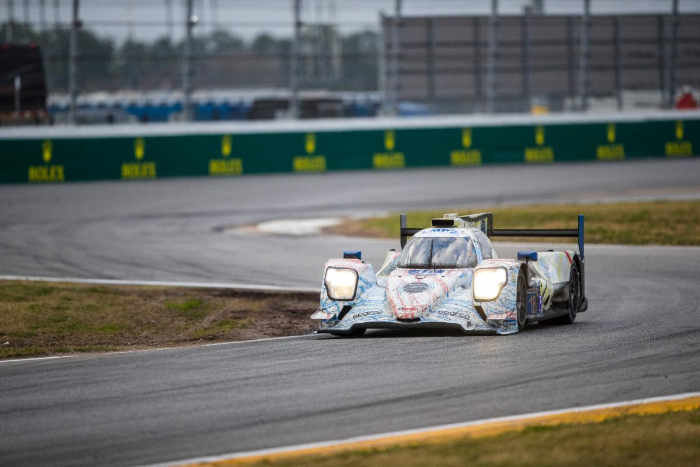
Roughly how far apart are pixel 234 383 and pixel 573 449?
3353 mm

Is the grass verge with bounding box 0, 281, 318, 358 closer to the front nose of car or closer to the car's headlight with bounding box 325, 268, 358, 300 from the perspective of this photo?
the car's headlight with bounding box 325, 268, 358, 300

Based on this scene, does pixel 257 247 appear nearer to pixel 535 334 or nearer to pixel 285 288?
pixel 285 288

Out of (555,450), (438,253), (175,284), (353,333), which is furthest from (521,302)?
(175,284)

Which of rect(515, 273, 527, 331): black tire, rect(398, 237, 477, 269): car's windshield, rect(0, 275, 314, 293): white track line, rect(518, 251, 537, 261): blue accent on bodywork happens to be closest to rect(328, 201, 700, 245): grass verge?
rect(0, 275, 314, 293): white track line

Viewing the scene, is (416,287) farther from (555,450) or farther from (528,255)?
(555,450)

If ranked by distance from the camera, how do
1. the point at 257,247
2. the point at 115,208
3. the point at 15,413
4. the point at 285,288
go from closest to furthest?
the point at 15,413
the point at 285,288
the point at 257,247
the point at 115,208

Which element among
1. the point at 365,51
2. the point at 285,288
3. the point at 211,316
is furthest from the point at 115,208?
the point at 211,316

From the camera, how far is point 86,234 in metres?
24.9

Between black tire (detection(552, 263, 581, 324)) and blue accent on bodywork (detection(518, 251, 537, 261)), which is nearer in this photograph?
blue accent on bodywork (detection(518, 251, 537, 261))

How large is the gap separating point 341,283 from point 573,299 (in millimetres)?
3181

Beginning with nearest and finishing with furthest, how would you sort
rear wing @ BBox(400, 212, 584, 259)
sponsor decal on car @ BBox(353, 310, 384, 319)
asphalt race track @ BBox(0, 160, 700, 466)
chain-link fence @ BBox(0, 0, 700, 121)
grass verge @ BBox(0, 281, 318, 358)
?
asphalt race track @ BBox(0, 160, 700, 466) → sponsor decal on car @ BBox(353, 310, 384, 319) → grass verge @ BBox(0, 281, 318, 358) → rear wing @ BBox(400, 212, 584, 259) → chain-link fence @ BBox(0, 0, 700, 121)

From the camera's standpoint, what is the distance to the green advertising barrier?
33.7 meters

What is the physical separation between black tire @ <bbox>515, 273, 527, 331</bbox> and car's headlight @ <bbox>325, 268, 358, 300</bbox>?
175 centimetres

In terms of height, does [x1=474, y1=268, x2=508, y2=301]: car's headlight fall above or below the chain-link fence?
below
